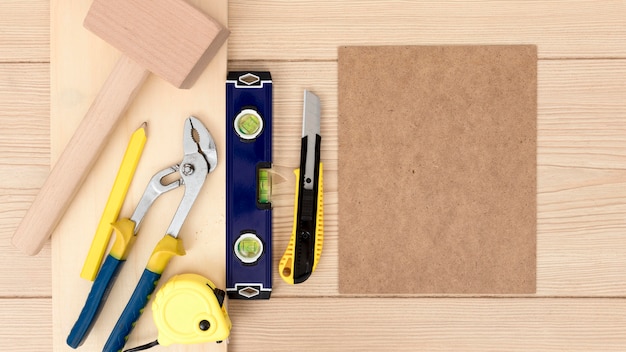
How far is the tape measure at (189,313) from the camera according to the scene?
561 mm

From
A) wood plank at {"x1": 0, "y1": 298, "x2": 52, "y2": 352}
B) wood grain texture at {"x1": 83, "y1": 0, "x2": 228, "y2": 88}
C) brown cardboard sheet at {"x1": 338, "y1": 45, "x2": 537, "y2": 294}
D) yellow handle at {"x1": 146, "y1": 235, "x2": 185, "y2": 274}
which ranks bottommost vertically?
wood plank at {"x1": 0, "y1": 298, "x2": 52, "y2": 352}

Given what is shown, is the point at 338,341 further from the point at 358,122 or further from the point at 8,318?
the point at 8,318

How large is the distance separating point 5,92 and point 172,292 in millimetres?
313

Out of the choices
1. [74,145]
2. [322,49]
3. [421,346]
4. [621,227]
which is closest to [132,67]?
[74,145]

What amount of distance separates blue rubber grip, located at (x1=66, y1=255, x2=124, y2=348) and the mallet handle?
0.08 meters

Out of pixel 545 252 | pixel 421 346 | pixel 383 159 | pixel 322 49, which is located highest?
pixel 322 49

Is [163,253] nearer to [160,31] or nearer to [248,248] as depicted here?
[248,248]

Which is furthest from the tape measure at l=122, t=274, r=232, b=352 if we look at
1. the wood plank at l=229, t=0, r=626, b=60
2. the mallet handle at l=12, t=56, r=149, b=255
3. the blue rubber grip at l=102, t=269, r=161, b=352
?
the wood plank at l=229, t=0, r=626, b=60

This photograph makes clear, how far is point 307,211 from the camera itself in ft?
1.95

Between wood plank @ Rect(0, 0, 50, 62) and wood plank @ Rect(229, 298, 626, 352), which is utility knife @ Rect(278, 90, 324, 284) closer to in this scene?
wood plank @ Rect(229, 298, 626, 352)

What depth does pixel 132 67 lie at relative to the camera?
22.4 inches

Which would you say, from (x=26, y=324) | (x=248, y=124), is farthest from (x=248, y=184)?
(x=26, y=324)

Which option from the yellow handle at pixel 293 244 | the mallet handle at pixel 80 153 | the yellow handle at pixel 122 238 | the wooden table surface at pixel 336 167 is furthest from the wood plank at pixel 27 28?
the yellow handle at pixel 293 244

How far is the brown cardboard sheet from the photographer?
612 mm
